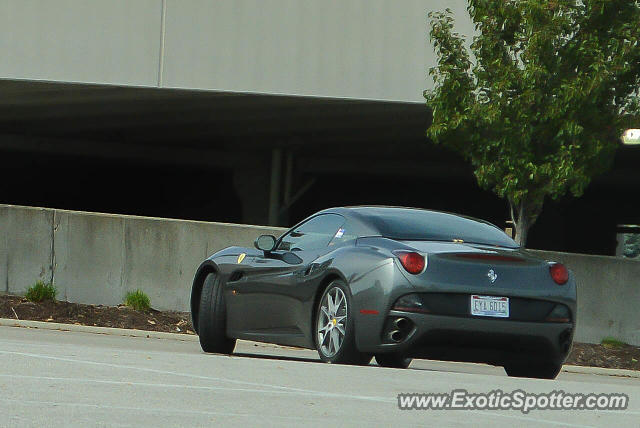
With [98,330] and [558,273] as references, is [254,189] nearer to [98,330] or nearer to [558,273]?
[98,330]

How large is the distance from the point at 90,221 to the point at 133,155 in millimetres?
22421

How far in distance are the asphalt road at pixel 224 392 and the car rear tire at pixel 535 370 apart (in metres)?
0.55

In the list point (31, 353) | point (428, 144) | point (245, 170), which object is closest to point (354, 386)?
point (31, 353)

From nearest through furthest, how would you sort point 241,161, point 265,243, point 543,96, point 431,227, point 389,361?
point 431,227
point 389,361
point 265,243
point 543,96
point 241,161

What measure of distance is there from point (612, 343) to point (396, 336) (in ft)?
22.7

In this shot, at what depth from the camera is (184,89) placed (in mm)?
23844

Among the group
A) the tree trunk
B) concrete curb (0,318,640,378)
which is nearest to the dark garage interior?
the tree trunk

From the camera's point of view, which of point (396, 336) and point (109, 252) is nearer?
point (396, 336)

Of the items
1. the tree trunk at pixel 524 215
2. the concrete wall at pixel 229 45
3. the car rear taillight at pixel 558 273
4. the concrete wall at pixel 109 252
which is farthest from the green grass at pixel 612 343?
the concrete wall at pixel 229 45

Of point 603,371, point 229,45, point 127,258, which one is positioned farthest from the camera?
point 229,45

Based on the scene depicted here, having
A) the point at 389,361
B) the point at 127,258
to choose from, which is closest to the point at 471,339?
the point at 389,361

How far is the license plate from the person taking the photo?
9.42 meters

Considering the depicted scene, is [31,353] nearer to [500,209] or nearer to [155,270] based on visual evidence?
[155,270]

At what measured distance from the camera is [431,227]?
1023 cm
